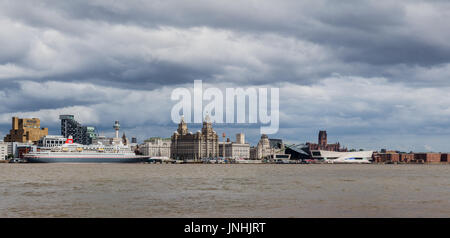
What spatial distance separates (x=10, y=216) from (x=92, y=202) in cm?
1012

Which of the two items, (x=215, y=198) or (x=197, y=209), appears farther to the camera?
(x=215, y=198)

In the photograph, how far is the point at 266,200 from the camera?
45.8 meters

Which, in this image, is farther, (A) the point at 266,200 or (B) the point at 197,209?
(A) the point at 266,200
